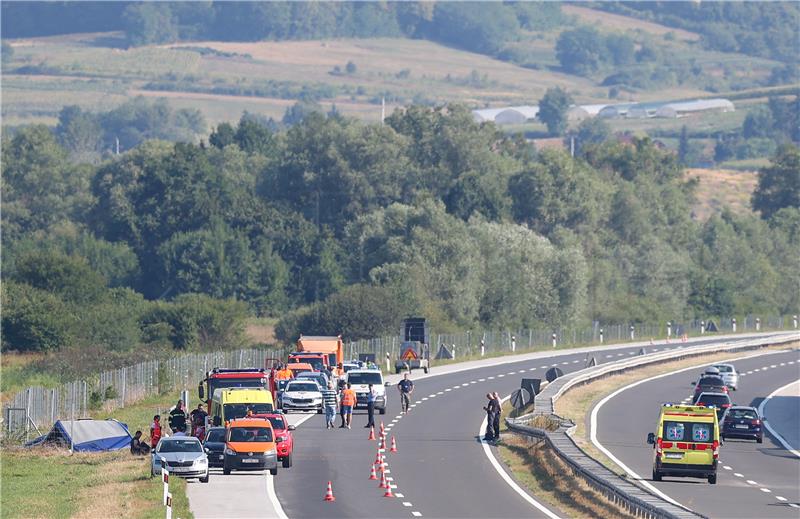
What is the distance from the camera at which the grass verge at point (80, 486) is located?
38.4 metres

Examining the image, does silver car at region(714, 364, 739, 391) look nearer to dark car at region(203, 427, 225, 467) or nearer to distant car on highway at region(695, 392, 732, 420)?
distant car on highway at region(695, 392, 732, 420)

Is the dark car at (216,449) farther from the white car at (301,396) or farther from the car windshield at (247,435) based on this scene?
the white car at (301,396)

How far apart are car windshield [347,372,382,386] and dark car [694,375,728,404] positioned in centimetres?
1551

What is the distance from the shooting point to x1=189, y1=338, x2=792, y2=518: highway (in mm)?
38781

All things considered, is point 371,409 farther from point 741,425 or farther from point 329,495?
point 329,495

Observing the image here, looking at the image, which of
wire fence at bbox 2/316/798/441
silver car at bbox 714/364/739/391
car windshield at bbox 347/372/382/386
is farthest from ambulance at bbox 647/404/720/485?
silver car at bbox 714/364/739/391

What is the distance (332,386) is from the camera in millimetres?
68000

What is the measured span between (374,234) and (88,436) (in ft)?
261

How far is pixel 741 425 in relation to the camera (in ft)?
197

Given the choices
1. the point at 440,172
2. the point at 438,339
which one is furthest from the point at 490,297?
the point at 440,172

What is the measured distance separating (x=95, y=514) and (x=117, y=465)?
385 inches

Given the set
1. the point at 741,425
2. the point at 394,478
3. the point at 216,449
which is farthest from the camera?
the point at 741,425

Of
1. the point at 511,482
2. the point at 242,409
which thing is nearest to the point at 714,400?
the point at 242,409

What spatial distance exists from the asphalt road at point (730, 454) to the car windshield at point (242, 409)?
11.1 metres
